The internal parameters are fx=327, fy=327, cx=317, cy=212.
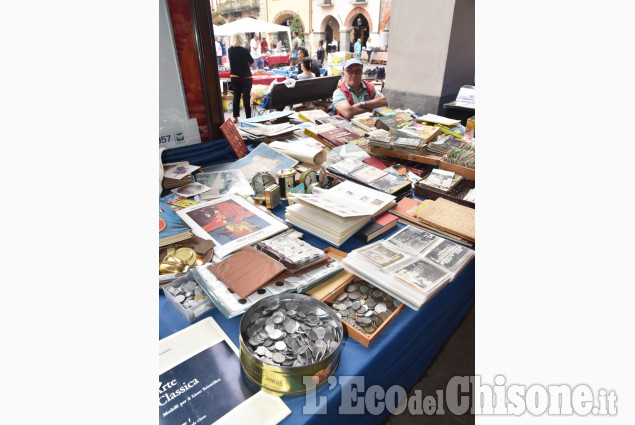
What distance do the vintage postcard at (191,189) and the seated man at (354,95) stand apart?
2087 millimetres

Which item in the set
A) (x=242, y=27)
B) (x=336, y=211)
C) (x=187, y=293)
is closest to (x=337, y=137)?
(x=336, y=211)

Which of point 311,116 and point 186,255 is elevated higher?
point 311,116

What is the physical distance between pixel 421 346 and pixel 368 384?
0.52m

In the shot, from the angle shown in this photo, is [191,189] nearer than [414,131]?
Yes

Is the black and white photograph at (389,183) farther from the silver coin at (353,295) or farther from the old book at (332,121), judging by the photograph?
the old book at (332,121)

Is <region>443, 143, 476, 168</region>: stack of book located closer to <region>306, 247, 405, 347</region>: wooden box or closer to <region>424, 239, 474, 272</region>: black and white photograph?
<region>424, 239, 474, 272</region>: black and white photograph

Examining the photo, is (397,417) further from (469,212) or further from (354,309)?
(469,212)

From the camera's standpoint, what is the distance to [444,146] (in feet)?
7.67

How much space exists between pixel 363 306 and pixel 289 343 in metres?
0.37

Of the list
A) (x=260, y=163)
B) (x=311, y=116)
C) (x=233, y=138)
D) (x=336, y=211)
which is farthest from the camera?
(x=311, y=116)

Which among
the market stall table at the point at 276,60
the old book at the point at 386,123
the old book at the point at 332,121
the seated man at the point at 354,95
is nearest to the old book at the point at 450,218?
the old book at the point at 386,123

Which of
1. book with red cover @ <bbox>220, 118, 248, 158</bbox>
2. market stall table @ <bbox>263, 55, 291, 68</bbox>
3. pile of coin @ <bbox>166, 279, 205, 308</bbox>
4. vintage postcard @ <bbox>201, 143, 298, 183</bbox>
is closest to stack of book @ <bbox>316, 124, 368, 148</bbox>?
vintage postcard @ <bbox>201, 143, 298, 183</bbox>

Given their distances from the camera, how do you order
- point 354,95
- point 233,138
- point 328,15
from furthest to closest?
point 328,15 → point 354,95 → point 233,138

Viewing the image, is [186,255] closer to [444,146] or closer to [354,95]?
[444,146]
